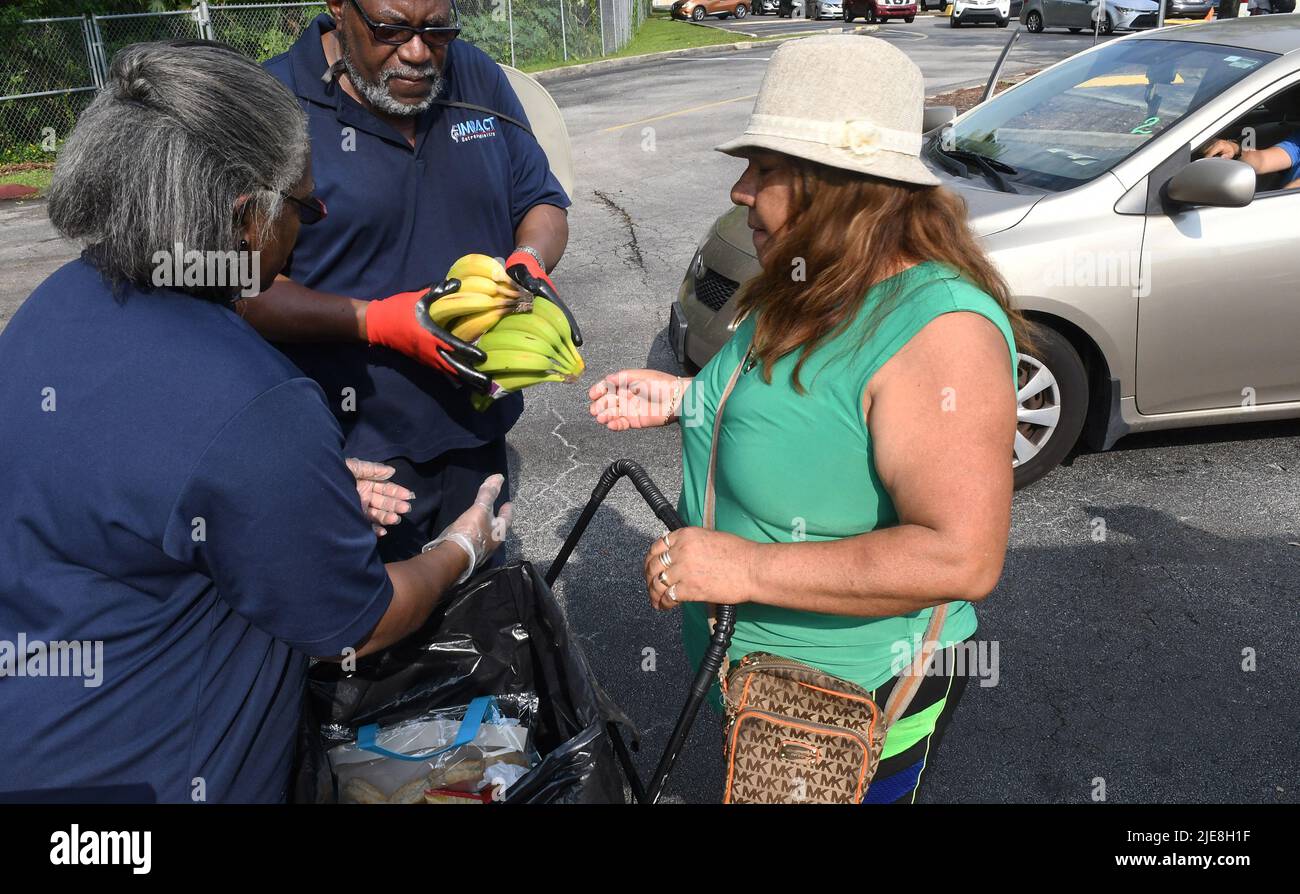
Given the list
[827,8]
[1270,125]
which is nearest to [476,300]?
[1270,125]

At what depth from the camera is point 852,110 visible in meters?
1.70

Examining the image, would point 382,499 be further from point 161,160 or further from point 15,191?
point 15,191

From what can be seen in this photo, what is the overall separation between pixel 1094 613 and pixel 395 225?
2.91 m

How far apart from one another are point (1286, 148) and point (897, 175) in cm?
410

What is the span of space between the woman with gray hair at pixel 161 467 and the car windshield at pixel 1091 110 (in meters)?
4.08

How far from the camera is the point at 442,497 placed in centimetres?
301

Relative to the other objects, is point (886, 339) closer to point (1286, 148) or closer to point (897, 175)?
point (897, 175)

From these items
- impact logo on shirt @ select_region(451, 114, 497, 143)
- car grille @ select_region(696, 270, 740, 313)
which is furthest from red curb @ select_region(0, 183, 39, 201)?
impact logo on shirt @ select_region(451, 114, 497, 143)

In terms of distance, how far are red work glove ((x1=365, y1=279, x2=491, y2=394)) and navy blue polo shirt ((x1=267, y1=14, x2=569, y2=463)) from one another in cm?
17

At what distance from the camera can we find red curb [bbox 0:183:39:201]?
12.5 meters

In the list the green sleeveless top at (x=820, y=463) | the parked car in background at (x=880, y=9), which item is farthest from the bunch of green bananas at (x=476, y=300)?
the parked car in background at (x=880, y=9)

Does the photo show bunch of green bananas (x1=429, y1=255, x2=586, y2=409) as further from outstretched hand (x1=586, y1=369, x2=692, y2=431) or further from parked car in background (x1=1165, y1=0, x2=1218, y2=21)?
parked car in background (x1=1165, y1=0, x2=1218, y2=21)

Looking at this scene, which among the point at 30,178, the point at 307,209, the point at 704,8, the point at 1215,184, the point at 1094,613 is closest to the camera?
the point at 307,209

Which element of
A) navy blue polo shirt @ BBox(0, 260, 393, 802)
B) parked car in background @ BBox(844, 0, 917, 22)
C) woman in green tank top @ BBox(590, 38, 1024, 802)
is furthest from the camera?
parked car in background @ BBox(844, 0, 917, 22)
